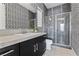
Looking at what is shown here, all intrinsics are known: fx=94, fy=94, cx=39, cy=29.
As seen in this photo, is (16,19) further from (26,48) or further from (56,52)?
(56,52)

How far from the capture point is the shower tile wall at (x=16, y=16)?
4.39ft

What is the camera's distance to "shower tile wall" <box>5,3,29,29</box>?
4.39ft

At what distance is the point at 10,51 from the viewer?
33.9 inches

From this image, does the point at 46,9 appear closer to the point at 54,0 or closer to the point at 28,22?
the point at 54,0

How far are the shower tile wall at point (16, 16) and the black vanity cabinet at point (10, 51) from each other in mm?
486

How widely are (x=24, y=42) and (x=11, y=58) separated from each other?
0.26 metres

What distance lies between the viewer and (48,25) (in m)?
1.54

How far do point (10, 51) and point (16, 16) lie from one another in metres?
0.71

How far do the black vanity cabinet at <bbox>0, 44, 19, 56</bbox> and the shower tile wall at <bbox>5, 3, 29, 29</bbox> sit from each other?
19.1 inches

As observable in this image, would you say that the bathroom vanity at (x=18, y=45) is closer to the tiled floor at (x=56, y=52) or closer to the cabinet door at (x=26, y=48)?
the cabinet door at (x=26, y=48)

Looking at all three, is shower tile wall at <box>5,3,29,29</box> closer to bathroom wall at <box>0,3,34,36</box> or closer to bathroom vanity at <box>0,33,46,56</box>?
bathroom wall at <box>0,3,34,36</box>

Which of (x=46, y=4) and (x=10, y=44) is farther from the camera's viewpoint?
(x=46, y=4)

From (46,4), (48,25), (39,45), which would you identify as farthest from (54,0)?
(39,45)

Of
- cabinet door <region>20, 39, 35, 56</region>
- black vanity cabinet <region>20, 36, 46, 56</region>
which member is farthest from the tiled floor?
cabinet door <region>20, 39, 35, 56</region>
